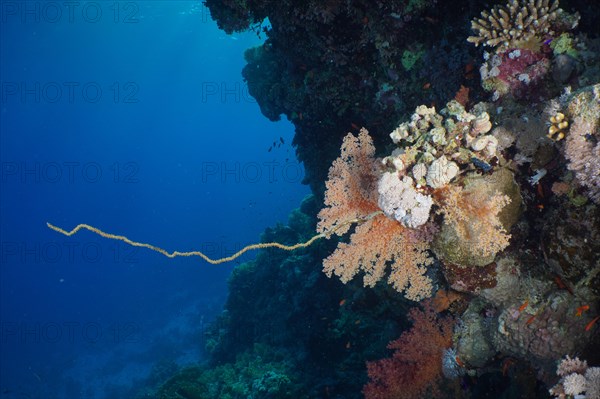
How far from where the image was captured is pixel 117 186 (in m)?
114

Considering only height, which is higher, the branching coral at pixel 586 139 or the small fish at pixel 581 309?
the branching coral at pixel 586 139

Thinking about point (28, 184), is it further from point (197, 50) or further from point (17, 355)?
point (17, 355)

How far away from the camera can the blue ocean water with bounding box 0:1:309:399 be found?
104ft

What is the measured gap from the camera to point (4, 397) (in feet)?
87.9

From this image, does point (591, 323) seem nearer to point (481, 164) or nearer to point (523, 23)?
point (481, 164)

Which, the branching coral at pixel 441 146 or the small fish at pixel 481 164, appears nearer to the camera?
the branching coral at pixel 441 146

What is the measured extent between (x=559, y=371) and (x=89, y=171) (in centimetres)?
13909

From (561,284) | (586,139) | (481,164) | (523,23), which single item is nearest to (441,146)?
(481,164)

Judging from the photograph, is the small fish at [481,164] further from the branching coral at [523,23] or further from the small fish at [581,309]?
the branching coral at [523,23]

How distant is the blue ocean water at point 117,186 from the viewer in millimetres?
31703

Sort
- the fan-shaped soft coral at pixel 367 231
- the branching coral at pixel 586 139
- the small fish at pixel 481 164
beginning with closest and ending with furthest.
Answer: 1. the branching coral at pixel 586 139
2. the small fish at pixel 481 164
3. the fan-shaped soft coral at pixel 367 231

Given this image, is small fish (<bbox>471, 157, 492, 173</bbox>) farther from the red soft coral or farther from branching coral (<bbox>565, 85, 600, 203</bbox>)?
the red soft coral

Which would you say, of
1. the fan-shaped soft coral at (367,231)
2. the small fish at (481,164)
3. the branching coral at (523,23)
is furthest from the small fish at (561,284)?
the branching coral at (523,23)

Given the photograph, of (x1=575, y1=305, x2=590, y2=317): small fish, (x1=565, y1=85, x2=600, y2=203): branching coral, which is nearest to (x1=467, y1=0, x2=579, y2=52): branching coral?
(x1=565, y1=85, x2=600, y2=203): branching coral
